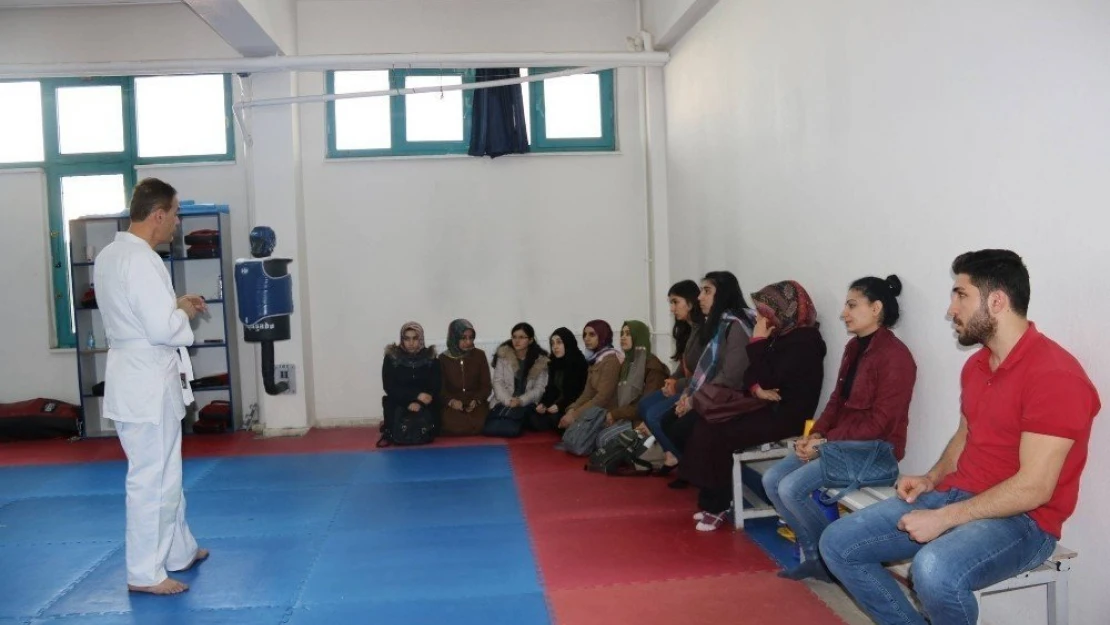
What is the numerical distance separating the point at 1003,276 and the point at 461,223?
5948 mm

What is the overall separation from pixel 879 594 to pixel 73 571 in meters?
3.60

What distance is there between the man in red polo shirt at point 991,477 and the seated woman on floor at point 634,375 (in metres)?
3.38

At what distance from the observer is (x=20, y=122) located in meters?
8.21

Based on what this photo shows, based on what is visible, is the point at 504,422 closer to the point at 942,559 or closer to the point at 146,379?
the point at 146,379

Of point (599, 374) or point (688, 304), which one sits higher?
point (688, 304)

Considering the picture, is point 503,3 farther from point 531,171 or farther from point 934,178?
point 934,178

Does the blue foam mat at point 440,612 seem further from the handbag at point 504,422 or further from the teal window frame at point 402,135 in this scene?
the teal window frame at point 402,135

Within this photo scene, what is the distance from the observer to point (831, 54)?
4.37m

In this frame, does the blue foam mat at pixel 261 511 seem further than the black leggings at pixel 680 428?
No

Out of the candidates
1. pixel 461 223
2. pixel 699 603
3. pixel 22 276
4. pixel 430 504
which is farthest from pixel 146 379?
pixel 22 276

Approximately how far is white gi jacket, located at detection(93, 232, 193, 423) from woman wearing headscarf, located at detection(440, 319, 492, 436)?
368cm

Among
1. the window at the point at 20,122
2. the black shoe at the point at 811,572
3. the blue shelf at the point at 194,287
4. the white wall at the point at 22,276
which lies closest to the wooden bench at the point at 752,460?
the black shoe at the point at 811,572

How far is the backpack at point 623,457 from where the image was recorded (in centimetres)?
578

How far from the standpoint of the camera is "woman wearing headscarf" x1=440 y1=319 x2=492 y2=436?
24.5 ft
